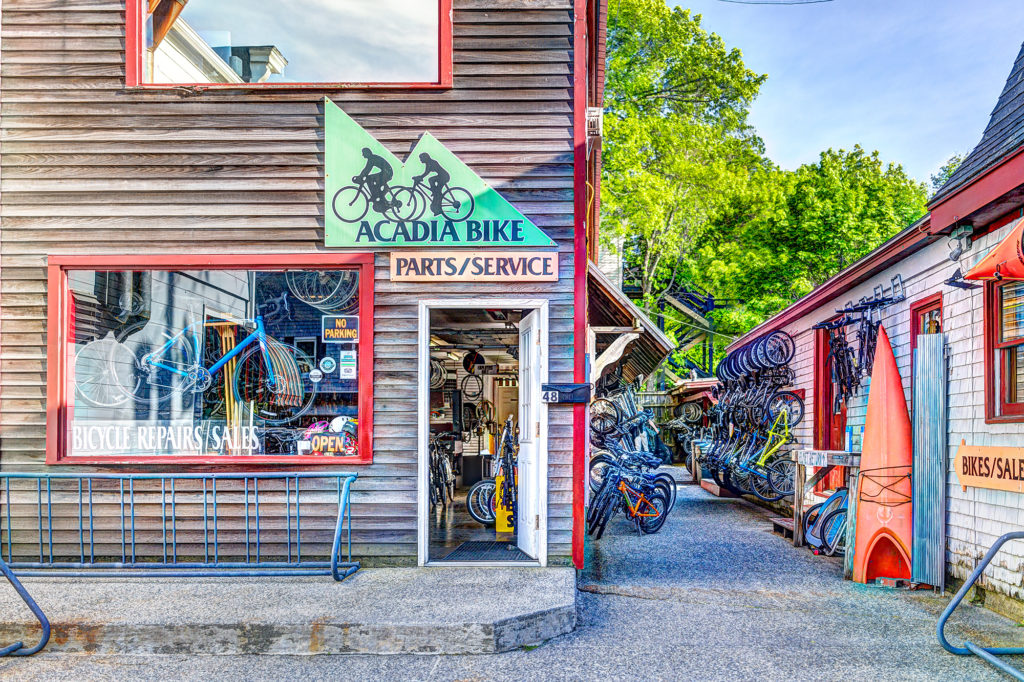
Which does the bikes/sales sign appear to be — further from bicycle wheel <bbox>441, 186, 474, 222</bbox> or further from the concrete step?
the concrete step

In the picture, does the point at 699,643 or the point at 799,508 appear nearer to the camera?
the point at 699,643

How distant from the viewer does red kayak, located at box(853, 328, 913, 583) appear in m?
7.58

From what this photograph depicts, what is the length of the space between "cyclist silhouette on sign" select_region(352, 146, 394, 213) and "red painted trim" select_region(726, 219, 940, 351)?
15.3 ft

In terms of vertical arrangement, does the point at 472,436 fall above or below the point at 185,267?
below

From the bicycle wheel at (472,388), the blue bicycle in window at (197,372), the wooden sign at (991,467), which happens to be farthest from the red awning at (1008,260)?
the bicycle wheel at (472,388)

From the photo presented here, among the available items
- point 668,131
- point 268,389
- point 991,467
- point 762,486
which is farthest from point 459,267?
point 668,131

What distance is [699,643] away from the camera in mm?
5840

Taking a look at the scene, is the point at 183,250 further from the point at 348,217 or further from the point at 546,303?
the point at 546,303

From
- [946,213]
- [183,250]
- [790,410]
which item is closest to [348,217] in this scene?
[183,250]

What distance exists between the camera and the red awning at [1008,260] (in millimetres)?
5441

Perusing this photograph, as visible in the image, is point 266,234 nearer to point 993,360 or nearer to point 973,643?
point 993,360

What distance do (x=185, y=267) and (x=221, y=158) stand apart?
99 centimetres

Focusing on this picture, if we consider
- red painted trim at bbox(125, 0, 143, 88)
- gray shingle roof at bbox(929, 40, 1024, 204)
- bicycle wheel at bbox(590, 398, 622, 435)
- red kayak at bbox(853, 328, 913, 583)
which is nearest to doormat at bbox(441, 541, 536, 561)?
red kayak at bbox(853, 328, 913, 583)

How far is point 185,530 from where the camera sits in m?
7.46
